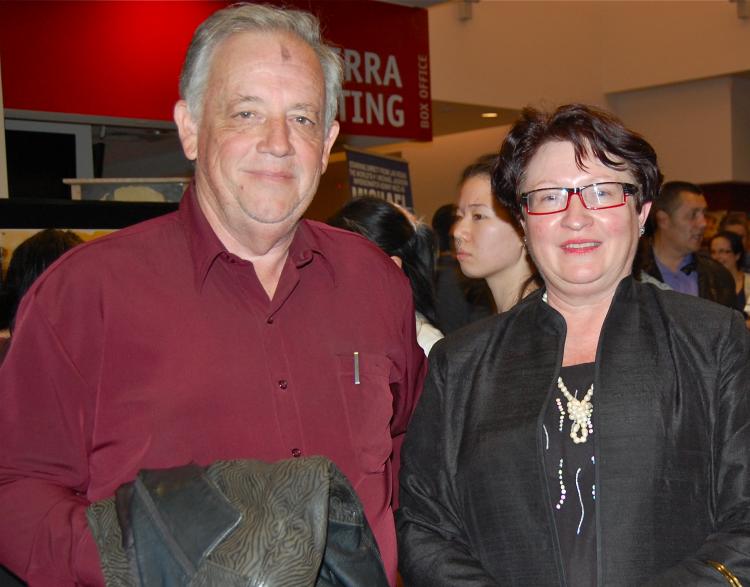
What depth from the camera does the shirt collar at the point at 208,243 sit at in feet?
6.27

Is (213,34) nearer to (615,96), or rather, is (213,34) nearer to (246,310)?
(246,310)

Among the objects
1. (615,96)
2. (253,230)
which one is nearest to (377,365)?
(253,230)

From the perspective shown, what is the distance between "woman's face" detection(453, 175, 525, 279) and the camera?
3.37 m

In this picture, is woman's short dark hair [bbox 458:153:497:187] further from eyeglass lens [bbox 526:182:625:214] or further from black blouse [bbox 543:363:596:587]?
black blouse [bbox 543:363:596:587]

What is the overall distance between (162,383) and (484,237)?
178 cm

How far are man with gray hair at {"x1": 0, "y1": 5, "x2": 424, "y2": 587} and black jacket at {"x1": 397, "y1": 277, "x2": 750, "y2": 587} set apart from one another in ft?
0.39

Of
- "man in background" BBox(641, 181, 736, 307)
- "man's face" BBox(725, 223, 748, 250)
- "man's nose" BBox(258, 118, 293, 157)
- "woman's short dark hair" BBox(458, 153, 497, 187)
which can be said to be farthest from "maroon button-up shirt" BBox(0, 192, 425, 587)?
"man's face" BBox(725, 223, 748, 250)

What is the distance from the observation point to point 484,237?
3.37 m

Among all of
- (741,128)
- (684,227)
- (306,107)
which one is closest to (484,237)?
(306,107)

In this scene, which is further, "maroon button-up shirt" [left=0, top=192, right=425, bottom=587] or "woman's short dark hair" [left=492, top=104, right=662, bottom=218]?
"woman's short dark hair" [left=492, top=104, right=662, bottom=218]

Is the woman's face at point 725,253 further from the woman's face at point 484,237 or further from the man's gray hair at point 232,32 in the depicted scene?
the man's gray hair at point 232,32

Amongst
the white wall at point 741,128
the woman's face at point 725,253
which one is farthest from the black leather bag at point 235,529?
the white wall at point 741,128

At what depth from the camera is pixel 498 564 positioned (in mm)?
1927

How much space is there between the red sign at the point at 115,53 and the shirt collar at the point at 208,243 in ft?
14.4
